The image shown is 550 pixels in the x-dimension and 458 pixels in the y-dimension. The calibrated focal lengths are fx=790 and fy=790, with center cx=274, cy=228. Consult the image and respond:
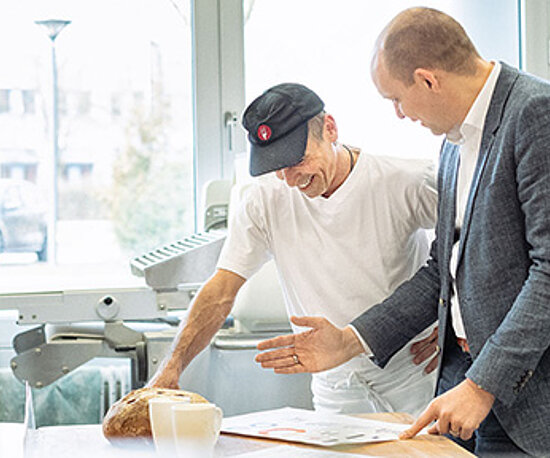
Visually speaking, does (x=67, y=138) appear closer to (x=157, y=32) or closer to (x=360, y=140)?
(x=157, y=32)

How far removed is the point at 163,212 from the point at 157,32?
2.23 ft

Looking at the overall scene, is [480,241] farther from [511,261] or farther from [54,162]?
[54,162]

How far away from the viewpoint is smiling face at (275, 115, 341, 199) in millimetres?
1745

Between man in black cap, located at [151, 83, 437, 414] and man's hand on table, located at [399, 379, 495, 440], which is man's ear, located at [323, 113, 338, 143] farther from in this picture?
man's hand on table, located at [399, 379, 495, 440]

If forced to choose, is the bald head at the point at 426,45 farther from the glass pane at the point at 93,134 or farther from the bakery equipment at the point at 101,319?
the glass pane at the point at 93,134

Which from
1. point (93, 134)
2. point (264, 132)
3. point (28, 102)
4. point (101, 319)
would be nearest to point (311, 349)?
point (264, 132)

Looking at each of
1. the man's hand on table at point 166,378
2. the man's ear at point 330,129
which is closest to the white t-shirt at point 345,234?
the man's ear at point 330,129

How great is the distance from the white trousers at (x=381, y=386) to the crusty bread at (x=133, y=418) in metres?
0.66

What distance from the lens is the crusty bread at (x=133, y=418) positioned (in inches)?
47.3

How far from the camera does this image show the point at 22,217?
287cm

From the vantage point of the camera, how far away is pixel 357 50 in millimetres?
3033

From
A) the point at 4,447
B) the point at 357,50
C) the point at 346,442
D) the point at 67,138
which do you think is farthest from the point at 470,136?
the point at 67,138

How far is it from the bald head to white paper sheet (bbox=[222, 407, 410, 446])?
0.63m

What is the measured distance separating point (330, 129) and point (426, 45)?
39cm
